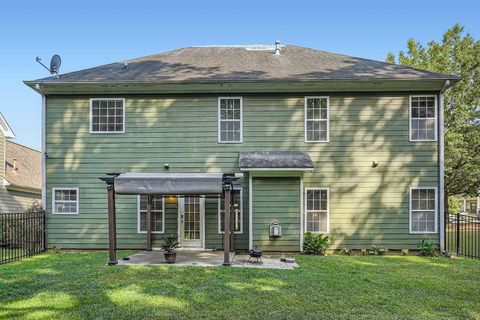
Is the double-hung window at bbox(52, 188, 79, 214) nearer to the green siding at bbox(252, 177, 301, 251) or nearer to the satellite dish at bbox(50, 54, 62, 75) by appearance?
the satellite dish at bbox(50, 54, 62, 75)

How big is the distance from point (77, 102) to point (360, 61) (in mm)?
9708

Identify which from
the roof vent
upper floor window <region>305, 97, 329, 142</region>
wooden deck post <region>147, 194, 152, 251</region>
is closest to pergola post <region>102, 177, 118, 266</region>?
wooden deck post <region>147, 194, 152, 251</region>

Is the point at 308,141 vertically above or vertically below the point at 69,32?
below

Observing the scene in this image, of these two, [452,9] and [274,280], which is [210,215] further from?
[452,9]

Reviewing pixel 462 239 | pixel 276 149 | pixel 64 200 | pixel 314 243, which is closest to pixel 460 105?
pixel 462 239

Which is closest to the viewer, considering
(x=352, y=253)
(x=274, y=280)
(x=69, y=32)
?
(x=274, y=280)

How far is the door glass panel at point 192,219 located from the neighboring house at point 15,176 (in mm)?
8543

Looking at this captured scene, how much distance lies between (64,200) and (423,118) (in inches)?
458

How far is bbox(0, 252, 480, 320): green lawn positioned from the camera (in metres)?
5.54

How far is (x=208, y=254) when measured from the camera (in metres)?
10.8

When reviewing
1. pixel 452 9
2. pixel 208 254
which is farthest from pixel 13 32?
pixel 452 9

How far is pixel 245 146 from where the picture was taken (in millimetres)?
12195

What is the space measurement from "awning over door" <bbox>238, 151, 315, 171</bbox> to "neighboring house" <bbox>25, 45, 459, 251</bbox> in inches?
4.0

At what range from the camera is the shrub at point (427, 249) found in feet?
37.8
